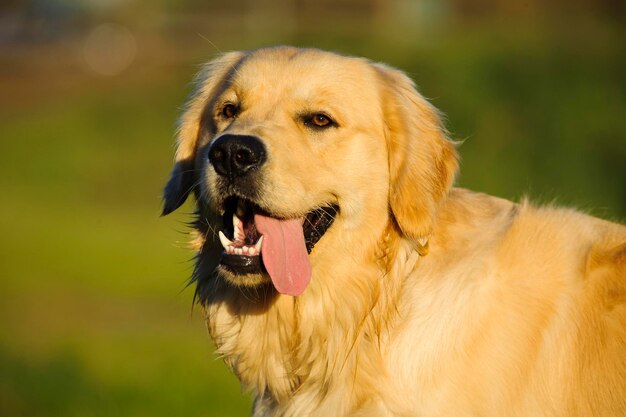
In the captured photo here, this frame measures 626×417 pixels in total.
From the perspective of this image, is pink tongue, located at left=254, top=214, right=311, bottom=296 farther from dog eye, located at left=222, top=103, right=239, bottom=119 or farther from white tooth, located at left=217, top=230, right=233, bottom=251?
dog eye, located at left=222, top=103, right=239, bottom=119

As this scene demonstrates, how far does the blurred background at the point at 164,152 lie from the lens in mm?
8750

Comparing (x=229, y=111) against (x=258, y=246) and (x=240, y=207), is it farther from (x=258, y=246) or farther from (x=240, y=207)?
(x=258, y=246)

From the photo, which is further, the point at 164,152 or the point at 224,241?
the point at 164,152

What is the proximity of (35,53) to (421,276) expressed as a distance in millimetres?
31510

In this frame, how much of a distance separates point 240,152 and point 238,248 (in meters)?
0.43

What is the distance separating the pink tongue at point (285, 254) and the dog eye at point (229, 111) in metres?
0.60

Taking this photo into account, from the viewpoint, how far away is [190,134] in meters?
5.03

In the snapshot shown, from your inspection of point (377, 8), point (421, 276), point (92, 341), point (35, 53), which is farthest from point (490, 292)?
point (35, 53)

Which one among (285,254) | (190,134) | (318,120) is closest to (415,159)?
(318,120)

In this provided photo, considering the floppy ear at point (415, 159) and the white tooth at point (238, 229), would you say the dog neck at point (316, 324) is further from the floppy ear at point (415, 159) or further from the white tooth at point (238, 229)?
the white tooth at point (238, 229)

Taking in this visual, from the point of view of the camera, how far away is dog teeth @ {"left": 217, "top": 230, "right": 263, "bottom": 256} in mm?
4332

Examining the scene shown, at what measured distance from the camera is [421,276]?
174 inches

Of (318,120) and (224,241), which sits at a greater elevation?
(318,120)

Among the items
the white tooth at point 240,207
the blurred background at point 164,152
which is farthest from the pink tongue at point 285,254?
the blurred background at point 164,152
